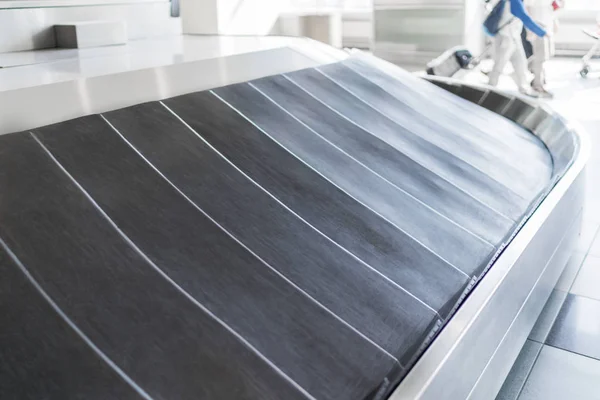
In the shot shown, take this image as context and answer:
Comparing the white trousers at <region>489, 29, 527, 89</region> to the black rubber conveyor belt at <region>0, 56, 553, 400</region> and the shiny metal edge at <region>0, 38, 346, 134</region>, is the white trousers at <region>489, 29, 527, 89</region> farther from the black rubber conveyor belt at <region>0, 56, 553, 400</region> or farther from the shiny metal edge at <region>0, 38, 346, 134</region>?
the black rubber conveyor belt at <region>0, 56, 553, 400</region>

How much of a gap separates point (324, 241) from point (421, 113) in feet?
4.28

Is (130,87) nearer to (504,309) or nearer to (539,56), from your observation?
(504,309)

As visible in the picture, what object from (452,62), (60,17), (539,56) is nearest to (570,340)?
(452,62)

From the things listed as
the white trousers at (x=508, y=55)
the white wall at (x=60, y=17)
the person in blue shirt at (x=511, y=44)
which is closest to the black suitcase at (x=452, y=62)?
A: the person in blue shirt at (x=511, y=44)

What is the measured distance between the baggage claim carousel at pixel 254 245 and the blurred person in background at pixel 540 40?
4.59 meters

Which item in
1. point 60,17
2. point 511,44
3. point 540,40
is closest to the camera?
point 60,17

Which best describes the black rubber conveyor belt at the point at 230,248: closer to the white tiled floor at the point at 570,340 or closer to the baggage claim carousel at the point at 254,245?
the baggage claim carousel at the point at 254,245

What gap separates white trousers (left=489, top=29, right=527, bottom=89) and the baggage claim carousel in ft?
13.4

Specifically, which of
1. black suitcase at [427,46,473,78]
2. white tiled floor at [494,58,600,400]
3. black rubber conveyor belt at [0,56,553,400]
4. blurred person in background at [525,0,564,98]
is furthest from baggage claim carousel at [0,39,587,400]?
blurred person in background at [525,0,564,98]

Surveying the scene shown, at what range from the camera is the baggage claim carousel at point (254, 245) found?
1.19 metres

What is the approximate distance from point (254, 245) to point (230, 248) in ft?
0.23

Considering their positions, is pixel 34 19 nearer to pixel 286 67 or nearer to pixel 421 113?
pixel 286 67

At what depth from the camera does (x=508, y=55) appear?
6301 millimetres

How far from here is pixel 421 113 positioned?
2.74 metres
